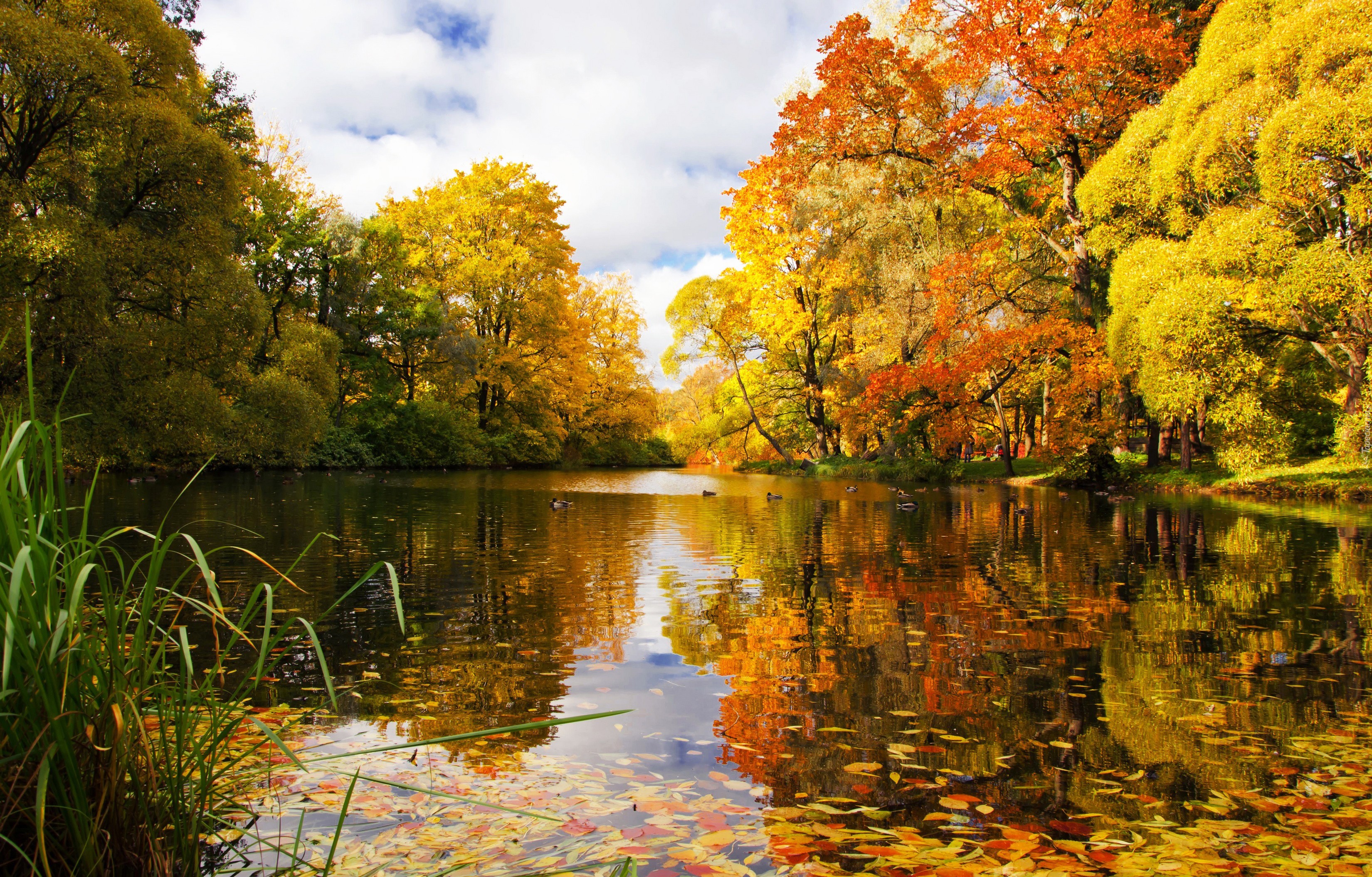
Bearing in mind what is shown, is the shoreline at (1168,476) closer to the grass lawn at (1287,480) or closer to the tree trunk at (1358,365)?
the grass lawn at (1287,480)

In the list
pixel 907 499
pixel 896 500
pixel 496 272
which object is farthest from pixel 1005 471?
pixel 496 272

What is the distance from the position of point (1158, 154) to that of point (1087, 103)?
304cm

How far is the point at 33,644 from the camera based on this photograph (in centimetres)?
167

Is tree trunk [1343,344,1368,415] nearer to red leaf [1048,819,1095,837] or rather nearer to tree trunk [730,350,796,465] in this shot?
red leaf [1048,819,1095,837]

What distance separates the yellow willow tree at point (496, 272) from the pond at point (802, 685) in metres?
27.4

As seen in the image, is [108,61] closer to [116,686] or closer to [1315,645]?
[116,686]

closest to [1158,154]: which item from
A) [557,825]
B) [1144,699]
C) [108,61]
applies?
[1144,699]

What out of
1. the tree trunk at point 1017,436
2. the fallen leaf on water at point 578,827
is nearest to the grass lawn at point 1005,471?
the tree trunk at point 1017,436

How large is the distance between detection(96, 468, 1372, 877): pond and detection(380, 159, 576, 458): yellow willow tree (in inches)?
1078

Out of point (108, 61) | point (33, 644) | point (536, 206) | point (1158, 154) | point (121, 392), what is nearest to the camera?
point (33, 644)

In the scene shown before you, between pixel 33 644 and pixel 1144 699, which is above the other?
pixel 33 644

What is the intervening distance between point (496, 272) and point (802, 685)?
34276mm

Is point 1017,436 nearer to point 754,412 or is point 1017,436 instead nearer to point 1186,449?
point 754,412

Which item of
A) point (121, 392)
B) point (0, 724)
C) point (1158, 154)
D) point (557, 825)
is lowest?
point (557, 825)
